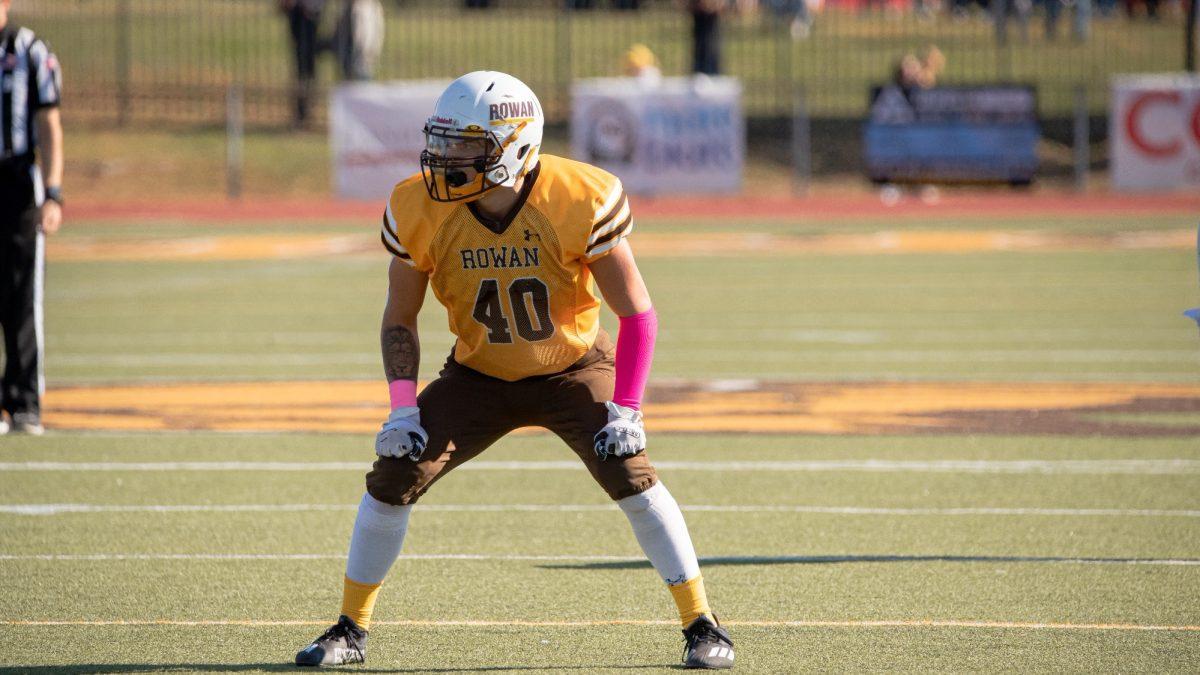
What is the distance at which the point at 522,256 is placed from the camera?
17.1 feet

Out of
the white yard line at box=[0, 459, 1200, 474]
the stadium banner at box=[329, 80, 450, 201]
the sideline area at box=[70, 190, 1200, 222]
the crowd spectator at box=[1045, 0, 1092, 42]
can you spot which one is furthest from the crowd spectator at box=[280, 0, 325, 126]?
the white yard line at box=[0, 459, 1200, 474]

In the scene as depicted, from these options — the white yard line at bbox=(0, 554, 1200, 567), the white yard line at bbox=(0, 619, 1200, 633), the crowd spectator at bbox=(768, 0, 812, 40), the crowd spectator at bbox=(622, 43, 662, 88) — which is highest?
the crowd spectator at bbox=(768, 0, 812, 40)

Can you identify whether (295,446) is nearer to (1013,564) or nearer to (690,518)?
(690,518)

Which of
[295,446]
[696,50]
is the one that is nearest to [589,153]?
[696,50]

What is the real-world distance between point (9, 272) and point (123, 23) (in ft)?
75.0

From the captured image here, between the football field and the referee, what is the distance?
2.03 feet

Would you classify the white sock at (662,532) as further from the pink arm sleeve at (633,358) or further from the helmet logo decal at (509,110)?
the helmet logo decal at (509,110)

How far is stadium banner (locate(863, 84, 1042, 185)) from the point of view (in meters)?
24.8

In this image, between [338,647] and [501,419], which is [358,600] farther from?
[501,419]

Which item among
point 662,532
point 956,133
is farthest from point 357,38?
point 662,532

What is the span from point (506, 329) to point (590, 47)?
30023 millimetres

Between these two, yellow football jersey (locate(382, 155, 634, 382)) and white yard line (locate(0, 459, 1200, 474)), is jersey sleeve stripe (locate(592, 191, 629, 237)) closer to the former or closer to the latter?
yellow football jersey (locate(382, 155, 634, 382))

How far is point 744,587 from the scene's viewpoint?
637 cm

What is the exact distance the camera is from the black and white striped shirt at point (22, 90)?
9.03m
